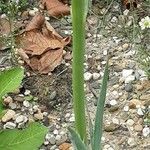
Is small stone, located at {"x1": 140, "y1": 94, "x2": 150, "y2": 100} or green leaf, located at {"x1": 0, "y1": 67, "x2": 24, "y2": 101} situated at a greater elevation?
green leaf, located at {"x1": 0, "y1": 67, "x2": 24, "y2": 101}

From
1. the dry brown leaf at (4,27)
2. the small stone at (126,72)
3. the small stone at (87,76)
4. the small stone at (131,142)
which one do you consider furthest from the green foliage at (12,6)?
the small stone at (131,142)

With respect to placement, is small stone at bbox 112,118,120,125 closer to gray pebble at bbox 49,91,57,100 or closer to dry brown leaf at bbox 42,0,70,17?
gray pebble at bbox 49,91,57,100

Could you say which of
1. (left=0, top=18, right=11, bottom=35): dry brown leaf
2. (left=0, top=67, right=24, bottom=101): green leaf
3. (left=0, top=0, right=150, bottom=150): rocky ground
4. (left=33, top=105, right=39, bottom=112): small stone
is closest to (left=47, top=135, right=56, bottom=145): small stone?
(left=0, top=0, right=150, bottom=150): rocky ground

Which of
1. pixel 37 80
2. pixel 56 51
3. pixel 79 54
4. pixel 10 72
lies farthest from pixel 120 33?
pixel 79 54

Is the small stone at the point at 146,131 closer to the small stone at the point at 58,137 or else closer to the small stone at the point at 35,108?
the small stone at the point at 58,137

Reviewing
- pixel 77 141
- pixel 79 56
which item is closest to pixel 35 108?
pixel 77 141

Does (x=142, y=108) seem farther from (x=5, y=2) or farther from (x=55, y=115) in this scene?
(x=5, y=2)
